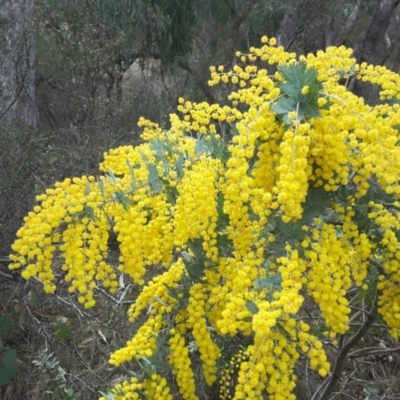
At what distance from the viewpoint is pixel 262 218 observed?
1551 millimetres

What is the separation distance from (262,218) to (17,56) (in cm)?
410

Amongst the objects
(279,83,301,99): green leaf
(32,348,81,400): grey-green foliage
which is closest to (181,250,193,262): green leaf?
(279,83,301,99): green leaf

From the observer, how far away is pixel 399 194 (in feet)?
5.17

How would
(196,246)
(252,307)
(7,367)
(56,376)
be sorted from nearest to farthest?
(252,307) → (196,246) → (7,367) → (56,376)

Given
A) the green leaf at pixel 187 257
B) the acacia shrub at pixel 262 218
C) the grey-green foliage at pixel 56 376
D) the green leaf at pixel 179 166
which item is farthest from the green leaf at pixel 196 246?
the grey-green foliage at pixel 56 376

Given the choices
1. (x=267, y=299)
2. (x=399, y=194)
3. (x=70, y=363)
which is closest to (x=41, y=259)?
(x=267, y=299)

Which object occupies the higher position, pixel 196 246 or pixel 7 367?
pixel 196 246

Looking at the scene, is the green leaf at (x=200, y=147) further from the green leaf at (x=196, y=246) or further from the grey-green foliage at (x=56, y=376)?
the grey-green foliage at (x=56, y=376)

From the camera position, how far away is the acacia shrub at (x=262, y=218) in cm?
153

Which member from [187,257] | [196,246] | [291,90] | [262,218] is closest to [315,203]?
[262,218]

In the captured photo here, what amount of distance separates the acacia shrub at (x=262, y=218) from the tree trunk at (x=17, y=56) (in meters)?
3.18

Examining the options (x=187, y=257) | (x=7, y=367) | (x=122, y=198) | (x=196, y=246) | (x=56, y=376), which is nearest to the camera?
(x=122, y=198)

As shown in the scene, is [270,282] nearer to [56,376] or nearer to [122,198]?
[122,198]

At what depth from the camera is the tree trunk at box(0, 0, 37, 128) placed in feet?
15.8
